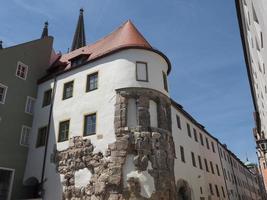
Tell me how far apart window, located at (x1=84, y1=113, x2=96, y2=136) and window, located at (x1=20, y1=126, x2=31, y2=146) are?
6.09 metres

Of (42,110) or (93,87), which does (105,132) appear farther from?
(42,110)

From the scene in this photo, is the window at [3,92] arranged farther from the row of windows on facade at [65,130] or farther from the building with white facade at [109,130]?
the row of windows on facade at [65,130]

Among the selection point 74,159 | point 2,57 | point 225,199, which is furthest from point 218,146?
point 2,57

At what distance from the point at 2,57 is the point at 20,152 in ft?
26.1

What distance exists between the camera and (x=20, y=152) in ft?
67.8

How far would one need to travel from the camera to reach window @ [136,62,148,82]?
19.4 m

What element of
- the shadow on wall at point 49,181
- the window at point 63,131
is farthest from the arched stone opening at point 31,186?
the window at point 63,131

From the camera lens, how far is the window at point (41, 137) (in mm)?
20877

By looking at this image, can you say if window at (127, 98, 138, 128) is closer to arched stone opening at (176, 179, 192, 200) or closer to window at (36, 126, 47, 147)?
arched stone opening at (176, 179, 192, 200)

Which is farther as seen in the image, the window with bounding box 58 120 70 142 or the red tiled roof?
the red tiled roof

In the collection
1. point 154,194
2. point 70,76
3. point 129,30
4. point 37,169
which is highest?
point 129,30

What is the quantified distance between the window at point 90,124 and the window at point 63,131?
1.81 m

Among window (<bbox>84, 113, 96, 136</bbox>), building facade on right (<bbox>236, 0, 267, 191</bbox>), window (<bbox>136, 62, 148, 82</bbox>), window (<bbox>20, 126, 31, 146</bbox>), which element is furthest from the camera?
window (<bbox>20, 126, 31, 146</bbox>)

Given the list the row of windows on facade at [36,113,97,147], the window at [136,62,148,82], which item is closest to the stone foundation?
the row of windows on facade at [36,113,97,147]
